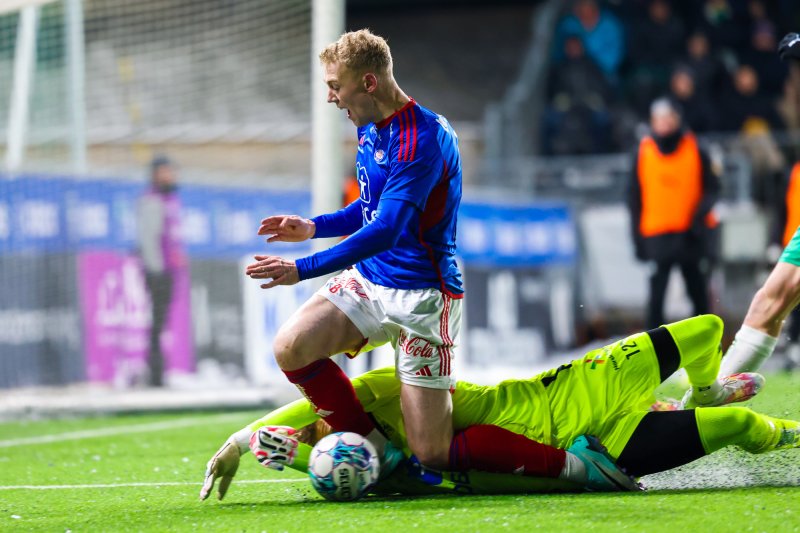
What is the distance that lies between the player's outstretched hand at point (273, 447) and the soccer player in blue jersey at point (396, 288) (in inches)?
7.8

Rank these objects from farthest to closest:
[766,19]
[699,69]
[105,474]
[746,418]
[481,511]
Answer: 1. [766,19]
2. [699,69]
3. [105,474]
4. [746,418]
5. [481,511]

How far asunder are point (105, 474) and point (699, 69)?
1054cm

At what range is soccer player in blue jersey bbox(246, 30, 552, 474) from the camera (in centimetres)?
457

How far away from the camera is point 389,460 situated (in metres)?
4.62

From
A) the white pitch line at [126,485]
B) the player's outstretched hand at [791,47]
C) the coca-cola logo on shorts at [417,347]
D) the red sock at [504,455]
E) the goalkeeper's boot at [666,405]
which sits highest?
the player's outstretched hand at [791,47]

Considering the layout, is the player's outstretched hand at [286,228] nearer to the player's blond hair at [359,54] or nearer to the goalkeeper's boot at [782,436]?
the player's blond hair at [359,54]

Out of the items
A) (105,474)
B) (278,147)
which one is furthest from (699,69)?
(105,474)

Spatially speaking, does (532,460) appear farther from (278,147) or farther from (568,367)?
(278,147)

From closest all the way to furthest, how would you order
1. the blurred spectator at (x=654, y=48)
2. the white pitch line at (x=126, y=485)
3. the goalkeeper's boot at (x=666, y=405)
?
the goalkeeper's boot at (x=666, y=405), the white pitch line at (x=126, y=485), the blurred spectator at (x=654, y=48)

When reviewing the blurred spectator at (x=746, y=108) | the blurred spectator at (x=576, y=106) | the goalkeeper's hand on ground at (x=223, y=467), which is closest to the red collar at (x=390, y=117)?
the goalkeeper's hand on ground at (x=223, y=467)

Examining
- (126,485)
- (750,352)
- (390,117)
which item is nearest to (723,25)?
(750,352)

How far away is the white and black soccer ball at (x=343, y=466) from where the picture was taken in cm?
442

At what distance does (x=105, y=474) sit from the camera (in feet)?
19.2

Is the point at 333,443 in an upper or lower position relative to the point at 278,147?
lower
